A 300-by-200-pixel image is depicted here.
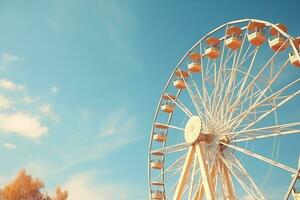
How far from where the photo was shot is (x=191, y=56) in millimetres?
22312

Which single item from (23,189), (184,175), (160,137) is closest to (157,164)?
(160,137)

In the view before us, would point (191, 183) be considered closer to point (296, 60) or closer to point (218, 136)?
point (218, 136)

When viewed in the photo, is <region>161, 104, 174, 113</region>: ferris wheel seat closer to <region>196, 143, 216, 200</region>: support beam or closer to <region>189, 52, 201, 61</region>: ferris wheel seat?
<region>189, 52, 201, 61</region>: ferris wheel seat

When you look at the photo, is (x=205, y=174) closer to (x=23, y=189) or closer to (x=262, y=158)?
(x=262, y=158)

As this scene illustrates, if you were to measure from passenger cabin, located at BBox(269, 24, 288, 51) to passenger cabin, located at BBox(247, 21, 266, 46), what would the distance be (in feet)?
1.76

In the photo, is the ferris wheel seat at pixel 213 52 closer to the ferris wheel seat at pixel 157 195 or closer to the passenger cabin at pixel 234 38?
the passenger cabin at pixel 234 38

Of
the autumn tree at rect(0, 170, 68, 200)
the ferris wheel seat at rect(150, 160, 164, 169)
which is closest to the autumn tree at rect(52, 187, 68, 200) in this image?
the autumn tree at rect(0, 170, 68, 200)

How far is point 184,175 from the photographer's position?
18656 millimetres

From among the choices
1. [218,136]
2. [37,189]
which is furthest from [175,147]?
[37,189]

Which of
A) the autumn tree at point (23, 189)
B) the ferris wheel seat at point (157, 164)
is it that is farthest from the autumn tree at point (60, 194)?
the ferris wheel seat at point (157, 164)

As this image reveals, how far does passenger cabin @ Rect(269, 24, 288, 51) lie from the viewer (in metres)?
16.7

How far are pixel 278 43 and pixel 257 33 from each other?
4.11 ft

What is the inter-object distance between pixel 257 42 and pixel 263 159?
229 inches

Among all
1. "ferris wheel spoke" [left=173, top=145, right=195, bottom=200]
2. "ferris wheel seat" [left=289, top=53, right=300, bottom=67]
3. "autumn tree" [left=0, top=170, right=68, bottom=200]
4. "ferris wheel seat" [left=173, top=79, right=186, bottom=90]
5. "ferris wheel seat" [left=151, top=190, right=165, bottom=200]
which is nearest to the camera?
"ferris wheel seat" [left=289, top=53, right=300, bottom=67]
